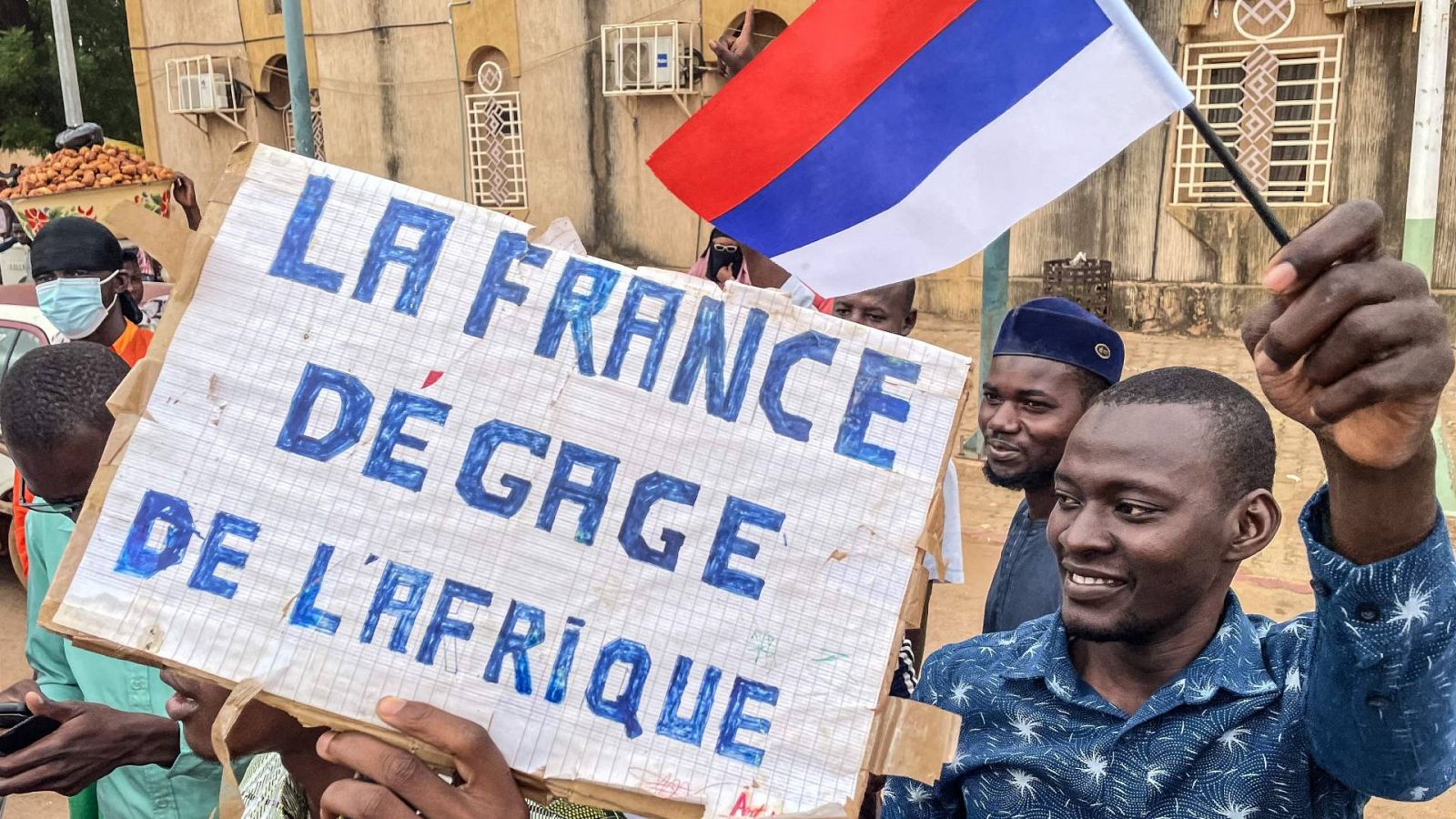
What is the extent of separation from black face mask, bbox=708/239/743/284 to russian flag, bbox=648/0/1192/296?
12.4 ft

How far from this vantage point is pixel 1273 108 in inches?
Result: 412

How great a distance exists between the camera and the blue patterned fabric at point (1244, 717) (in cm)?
118

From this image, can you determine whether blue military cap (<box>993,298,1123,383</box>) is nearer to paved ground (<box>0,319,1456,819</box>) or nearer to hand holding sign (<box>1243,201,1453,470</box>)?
hand holding sign (<box>1243,201,1453,470</box>)

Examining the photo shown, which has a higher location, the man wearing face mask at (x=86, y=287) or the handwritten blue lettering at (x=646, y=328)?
the handwritten blue lettering at (x=646, y=328)

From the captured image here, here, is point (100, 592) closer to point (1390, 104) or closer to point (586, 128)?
point (1390, 104)

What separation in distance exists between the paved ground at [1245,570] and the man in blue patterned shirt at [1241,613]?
124 inches

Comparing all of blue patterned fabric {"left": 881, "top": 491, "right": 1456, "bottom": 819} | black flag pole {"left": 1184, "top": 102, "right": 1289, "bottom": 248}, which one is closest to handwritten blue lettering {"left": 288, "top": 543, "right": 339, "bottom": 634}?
blue patterned fabric {"left": 881, "top": 491, "right": 1456, "bottom": 819}

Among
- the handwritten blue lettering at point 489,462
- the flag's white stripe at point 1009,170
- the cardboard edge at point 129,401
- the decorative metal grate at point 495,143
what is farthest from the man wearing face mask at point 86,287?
the decorative metal grate at point 495,143

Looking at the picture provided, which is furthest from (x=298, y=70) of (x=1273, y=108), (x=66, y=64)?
(x=1273, y=108)

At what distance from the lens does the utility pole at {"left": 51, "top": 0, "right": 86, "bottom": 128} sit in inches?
567

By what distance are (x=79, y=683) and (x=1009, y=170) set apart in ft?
6.90

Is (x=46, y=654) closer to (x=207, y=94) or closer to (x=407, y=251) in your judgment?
(x=407, y=251)

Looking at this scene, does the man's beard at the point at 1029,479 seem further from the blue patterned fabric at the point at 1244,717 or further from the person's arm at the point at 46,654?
the person's arm at the point at 46,654

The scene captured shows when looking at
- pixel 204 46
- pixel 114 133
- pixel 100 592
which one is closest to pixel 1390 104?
pixel 100 592
